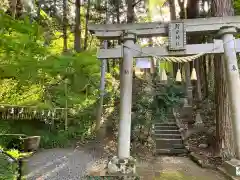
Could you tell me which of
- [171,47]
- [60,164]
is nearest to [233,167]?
[171,47]

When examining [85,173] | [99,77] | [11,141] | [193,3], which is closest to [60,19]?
[99,77]

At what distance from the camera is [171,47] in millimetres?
5473

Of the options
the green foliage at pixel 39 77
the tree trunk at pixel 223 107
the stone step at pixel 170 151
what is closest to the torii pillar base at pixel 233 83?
the tree trunk at pixel 223 107

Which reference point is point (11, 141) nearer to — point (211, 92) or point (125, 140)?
point (125, 140)

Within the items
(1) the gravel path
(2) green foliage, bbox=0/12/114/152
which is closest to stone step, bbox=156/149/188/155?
(1) the gravel path

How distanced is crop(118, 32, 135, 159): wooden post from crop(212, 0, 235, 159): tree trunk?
9.13 ft

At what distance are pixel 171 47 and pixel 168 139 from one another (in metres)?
4.96

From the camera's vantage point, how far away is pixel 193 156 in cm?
760

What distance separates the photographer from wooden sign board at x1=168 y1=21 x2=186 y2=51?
215 inches

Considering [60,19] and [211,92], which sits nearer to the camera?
[211,92]

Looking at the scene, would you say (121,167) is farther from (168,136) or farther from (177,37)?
(168,136)

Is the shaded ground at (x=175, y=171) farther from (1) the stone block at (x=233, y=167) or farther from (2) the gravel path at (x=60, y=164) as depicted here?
(2) the gravel path at (x=60, y=164)

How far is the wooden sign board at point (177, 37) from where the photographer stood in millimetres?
5453

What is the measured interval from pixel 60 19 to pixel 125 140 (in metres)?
10.6
